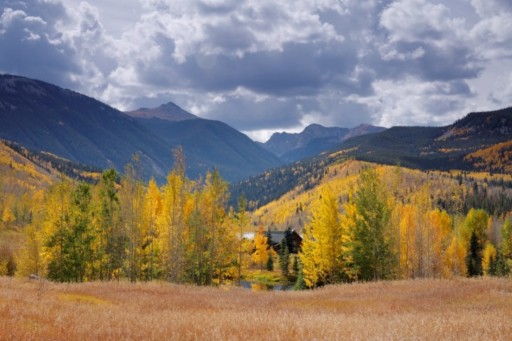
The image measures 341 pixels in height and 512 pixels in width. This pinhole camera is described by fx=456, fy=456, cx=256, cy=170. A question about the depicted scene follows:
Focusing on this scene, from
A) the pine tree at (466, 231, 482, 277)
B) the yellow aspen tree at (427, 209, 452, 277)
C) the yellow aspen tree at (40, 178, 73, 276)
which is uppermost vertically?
the yellow aspen tree at (40, 178, 73, 276)

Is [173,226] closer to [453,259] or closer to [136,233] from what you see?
[136,233]

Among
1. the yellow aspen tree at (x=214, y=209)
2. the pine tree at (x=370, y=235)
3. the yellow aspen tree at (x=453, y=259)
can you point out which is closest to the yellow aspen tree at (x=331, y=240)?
the pine tree at (x=370, y=235)

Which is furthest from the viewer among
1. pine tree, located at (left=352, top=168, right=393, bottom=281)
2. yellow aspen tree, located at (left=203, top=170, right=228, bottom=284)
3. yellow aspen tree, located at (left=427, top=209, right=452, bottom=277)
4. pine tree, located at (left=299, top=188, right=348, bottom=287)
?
yellow aspen tree, located at (left=427, top=209, right=452, bottom=277)

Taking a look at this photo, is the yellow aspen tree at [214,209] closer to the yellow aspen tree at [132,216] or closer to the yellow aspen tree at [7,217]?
the yellow aspen tree at [132,216]

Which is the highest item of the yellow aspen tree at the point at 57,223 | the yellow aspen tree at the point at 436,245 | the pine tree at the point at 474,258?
the yellow aspen tree at the point at 57,223

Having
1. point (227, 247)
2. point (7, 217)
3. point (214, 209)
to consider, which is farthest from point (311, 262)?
point (7, 217)

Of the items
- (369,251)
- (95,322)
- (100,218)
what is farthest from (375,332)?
(100,218)

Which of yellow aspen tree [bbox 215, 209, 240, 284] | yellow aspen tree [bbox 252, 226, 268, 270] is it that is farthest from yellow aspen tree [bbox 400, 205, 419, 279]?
yellow aspen tree [bbox 252, 226, 268, 270]

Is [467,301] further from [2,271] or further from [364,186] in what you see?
[2,271]

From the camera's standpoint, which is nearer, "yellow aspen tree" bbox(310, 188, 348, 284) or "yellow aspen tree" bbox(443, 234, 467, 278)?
"yellow aspen tree" bbox(310, 188, 348, 284)

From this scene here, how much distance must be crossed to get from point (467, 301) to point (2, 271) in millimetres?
66099

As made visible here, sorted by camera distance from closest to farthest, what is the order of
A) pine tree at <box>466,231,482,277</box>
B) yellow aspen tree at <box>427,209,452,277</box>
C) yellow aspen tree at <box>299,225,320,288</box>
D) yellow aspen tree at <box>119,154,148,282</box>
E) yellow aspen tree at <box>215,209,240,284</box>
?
yellow aspen tree at <box>119,154,148,282</box>
yellow aspen tree at <box>299,225,320,288</box>
yellow aspen tree at <box>215,209,240,284</box>
yellow aspen tree at <box>427,209,452,277</box>
pine tree at <box>466,231,482,277</box>

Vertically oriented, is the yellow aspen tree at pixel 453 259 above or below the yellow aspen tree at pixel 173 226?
below

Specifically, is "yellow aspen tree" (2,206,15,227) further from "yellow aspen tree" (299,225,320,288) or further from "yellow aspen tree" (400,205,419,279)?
"yellow aspen tree" (400,205,419,279)
